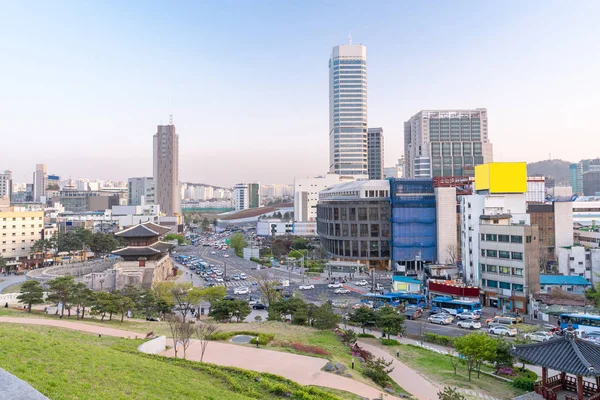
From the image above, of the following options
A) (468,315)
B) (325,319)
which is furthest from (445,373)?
(468,315)

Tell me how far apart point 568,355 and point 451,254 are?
46418 millimetres

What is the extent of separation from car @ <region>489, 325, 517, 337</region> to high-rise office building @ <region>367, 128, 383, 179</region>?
116 m

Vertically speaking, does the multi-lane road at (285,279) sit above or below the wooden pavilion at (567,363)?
below

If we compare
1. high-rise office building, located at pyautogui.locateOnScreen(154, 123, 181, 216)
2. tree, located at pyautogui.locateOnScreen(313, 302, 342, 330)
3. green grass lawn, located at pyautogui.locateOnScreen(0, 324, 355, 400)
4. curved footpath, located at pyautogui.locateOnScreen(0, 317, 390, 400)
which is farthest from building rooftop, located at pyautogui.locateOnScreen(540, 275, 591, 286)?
high-rise office building, located at pyautogui.locateOnScreen(154, 123, 181, 216)

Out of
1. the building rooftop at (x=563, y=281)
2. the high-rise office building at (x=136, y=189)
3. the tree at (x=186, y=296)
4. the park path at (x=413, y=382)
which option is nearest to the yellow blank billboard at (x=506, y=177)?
the building rooftop at (x=563, y=281)

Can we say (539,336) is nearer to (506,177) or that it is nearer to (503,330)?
(503,330)

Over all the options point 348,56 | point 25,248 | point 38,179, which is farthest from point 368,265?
point 38,179

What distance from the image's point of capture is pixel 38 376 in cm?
1161

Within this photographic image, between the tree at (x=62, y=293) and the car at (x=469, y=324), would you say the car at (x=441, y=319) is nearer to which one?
the car at (x=469, y=324)

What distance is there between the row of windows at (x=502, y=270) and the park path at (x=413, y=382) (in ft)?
68.8

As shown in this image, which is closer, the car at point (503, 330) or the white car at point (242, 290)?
the car at point (503, 330)

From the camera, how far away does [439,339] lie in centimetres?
2783

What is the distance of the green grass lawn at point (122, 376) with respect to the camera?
37.9 feet

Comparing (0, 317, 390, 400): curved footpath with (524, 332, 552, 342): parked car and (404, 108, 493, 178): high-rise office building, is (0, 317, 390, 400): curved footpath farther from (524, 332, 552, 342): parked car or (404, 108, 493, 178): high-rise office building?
(404, 108, 493, 178): high-rise office building
